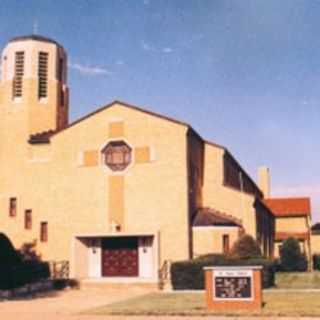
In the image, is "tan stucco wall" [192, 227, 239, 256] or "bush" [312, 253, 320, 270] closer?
"tan stucco wall" [192, 227, 239, 256]

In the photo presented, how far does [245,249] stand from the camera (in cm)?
3344

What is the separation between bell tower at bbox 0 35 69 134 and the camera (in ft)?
133

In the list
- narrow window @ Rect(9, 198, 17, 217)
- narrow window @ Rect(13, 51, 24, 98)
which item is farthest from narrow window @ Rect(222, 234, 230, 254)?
narrow window @ Rect(13, 51, 24, 98)

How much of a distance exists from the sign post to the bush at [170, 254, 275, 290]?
9.30m

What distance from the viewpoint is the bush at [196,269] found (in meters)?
30.8

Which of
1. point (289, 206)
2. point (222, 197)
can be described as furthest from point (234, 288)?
point (289, 206)

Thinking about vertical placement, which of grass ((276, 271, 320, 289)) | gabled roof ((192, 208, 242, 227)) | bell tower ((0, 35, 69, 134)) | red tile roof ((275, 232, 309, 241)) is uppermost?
bell tower ((0, 35, 69, 134))

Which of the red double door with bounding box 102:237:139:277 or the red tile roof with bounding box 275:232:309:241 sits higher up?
the red tile roof with bounding box 275:232:309:241

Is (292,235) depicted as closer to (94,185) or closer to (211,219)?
(211,219)

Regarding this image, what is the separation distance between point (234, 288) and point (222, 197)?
59.0 feet

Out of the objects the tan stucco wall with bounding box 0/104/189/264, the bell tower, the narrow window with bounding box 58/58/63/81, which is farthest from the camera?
the narrow window with bounding box 58/58/63/81

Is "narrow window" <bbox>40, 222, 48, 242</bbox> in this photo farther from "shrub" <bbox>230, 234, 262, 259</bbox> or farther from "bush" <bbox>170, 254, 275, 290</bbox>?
"shrub" <bbox>230, 234, 262, 259</bbox>

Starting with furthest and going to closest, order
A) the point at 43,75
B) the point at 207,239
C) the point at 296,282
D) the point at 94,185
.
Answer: the point at 43,75 → the point at 94,185 → the point at 207,239 → the point at 296,282

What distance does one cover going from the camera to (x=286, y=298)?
2388 cm
